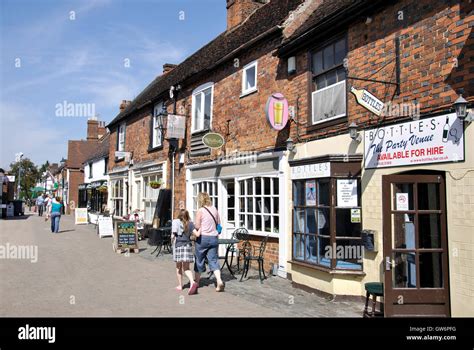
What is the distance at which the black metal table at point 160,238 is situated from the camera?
1314 cm

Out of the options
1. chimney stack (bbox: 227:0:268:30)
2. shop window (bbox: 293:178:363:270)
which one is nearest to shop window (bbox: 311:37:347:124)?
shop window (bbox: 293:178:363:270)

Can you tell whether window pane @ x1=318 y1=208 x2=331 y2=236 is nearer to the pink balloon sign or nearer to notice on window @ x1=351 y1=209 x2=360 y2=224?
notice on window @ x1=351 y1=209 x2=360 y2=224

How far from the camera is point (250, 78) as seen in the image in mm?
11352

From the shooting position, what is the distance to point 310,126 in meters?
8.90

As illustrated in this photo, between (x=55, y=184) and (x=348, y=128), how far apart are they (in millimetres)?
45362

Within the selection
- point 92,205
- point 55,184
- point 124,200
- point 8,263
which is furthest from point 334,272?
point 55,184

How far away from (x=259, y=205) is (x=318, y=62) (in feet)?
12.5

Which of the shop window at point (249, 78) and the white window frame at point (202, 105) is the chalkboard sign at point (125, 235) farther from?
the shop window at point (249, 78)

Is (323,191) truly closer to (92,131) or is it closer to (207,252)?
(207,252)

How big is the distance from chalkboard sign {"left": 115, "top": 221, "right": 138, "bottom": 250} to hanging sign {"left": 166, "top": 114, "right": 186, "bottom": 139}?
10.5 feet

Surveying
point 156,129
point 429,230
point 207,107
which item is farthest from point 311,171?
point 156,129

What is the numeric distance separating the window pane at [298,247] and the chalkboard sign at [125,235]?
661cm

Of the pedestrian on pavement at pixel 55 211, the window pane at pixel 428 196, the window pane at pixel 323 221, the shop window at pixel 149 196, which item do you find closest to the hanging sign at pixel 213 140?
the window pane at pixel 323 221
